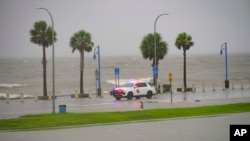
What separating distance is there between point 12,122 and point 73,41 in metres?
36.7

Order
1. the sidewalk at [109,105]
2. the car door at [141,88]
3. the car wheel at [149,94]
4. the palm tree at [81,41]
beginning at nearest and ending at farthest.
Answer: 1. the sidewalk at [109,105]
2. the car door at [141,88]
3. the car wheel at [149,94]
4. the palm tree at [81,41]

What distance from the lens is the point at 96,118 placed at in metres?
29.4

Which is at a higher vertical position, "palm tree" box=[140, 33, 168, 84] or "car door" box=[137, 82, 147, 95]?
"palm tree" box=[140, 33, 168, 84]

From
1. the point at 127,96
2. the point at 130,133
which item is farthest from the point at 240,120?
the point at 127,96

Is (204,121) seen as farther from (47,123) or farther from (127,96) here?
(127,96)

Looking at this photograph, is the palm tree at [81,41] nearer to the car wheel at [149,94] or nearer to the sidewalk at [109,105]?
the car wheel at [149,94]

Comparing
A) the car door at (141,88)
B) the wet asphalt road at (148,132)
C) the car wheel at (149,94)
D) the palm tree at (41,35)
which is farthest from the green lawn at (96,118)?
the palm tree at (41,35)

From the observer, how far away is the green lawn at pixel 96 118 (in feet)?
88.2

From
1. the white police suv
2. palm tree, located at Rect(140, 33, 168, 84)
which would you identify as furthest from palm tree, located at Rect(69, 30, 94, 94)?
the white police suv

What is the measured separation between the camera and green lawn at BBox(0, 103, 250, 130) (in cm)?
2688

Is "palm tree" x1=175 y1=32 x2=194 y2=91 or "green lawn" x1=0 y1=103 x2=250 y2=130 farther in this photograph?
"palm tree" x1=175 y1=32 x2=194 y2=91

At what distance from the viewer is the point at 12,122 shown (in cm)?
2822

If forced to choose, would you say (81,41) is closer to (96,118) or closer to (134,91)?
(134,91)

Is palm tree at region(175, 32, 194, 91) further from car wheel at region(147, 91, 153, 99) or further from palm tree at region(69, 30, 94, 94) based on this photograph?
car wheel at region(147, 91, 153, 99)
